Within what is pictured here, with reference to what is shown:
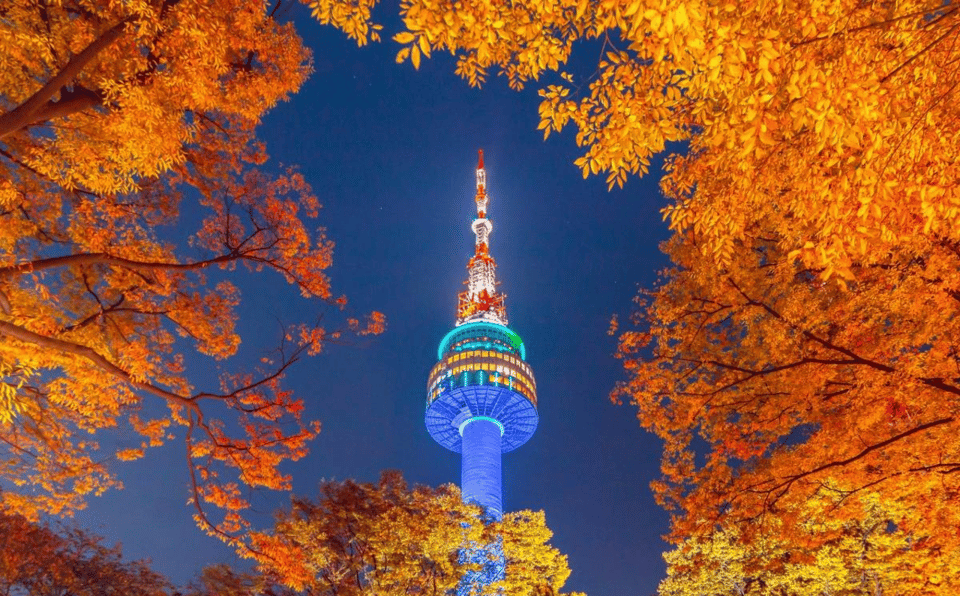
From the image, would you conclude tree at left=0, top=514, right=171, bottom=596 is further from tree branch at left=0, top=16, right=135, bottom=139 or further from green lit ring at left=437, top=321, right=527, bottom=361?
green lit ring at left=437, top=321, right=527, bottom=361

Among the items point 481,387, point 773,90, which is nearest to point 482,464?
point 481,387

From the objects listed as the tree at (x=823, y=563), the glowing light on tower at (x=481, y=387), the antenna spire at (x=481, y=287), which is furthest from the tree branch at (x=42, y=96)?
the antenna spire at (x=481, y=287)

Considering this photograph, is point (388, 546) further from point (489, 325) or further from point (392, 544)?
point (489, 325)

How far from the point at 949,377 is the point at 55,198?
516 inches

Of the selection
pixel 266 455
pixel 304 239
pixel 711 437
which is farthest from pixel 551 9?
pixel 266 455

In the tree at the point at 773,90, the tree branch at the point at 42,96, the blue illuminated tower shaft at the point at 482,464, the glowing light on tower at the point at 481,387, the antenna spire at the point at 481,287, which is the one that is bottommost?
the tree at the point at 773,90

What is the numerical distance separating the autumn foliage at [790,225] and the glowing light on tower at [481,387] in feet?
148

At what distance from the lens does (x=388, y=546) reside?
16203 millimetres

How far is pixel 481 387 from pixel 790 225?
5074cm

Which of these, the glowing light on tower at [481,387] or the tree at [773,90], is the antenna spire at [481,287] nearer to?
the glowing light on tower at [481,387]

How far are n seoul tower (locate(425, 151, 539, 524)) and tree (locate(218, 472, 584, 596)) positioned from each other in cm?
3620

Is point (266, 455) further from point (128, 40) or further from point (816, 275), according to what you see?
point (816, 275)

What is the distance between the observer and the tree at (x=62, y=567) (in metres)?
19.6

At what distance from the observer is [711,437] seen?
1016 centimetres
